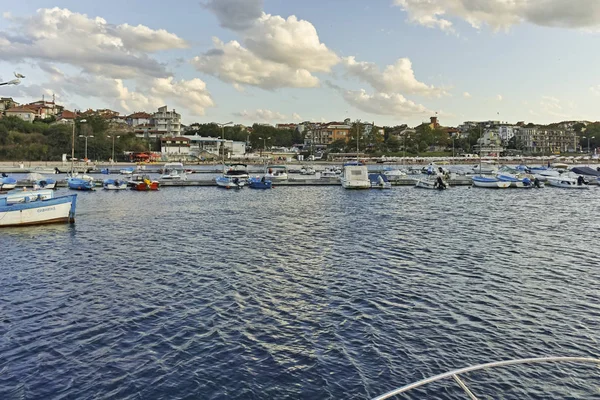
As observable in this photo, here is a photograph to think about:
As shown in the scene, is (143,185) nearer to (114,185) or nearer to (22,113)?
(114,185)

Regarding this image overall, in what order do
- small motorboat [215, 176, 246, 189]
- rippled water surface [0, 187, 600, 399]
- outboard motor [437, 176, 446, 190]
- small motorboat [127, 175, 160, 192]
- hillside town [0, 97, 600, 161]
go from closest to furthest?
rippled water surface [0, 187, 600, 399] → small motorboat [127, 175, 160, 192] → outboard motor [437, 176, 446, 190] → small motorboat [215, 176, 246, 189] → hillside town [0, 97, 600, 161]

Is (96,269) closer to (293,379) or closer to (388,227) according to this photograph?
(293,379)

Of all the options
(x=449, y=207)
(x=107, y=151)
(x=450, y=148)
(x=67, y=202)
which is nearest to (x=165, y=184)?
(x=67, y=202)

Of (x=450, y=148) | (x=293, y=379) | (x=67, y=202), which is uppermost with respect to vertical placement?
(x=450, y=148)

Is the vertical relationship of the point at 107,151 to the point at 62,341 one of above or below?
above

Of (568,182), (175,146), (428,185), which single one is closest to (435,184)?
(428,185)

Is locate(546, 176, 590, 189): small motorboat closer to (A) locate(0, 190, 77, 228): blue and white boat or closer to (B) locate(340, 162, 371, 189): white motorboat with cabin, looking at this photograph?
(B) locate(340, 162, 371, 189): white motorboat with cabin

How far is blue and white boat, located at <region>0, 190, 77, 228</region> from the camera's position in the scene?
92.7ft

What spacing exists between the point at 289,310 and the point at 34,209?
2215 cm

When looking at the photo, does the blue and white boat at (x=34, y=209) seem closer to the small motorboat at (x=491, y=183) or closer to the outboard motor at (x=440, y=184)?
the outboard motor at (x=440, y=184)

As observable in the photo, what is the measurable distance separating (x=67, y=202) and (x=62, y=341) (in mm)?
21091

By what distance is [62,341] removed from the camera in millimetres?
11445

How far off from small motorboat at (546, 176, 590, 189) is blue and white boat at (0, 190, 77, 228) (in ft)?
190

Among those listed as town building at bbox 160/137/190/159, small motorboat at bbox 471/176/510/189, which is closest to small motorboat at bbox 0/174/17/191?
small motorboat at bbox 471/176/510/189
